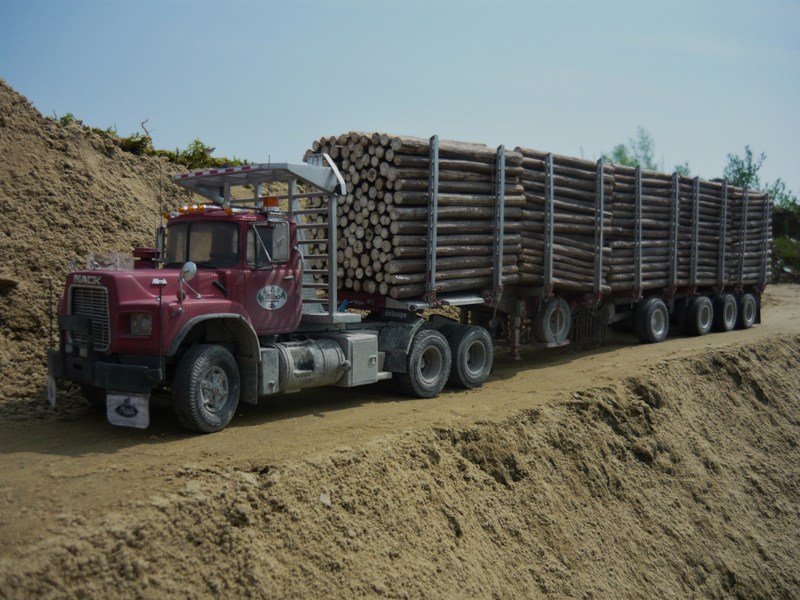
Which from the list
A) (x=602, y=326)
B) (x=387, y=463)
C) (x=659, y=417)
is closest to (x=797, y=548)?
(x=659, y=417)

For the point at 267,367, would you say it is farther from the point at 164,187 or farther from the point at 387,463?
the point at 164,187

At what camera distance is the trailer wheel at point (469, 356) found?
1227 centimetres

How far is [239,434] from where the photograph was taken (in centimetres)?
886

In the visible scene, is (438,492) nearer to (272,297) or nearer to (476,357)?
(272,297)

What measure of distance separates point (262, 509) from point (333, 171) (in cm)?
526

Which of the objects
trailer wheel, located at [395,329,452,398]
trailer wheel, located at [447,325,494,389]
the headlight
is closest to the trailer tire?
trailer wheel, located at [447,325,494,389]

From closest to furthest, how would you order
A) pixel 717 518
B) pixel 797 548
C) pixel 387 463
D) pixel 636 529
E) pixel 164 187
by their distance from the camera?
pixel 387 463, pixel 636 529, pixel 717 518, pixel 797 548, pixel 164 187

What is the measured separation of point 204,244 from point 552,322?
763cm

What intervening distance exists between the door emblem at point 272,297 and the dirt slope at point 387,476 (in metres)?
1.55

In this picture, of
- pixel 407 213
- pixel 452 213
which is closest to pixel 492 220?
pixel 452 213

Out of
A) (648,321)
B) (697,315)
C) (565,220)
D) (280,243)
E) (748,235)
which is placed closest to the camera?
(280,243)

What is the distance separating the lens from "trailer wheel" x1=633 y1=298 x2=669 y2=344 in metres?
17.3

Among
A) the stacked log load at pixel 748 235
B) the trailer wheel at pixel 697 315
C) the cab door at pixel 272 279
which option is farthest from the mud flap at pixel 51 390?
the stacked log load at pixel 748 235

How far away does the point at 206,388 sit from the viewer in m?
8.84
